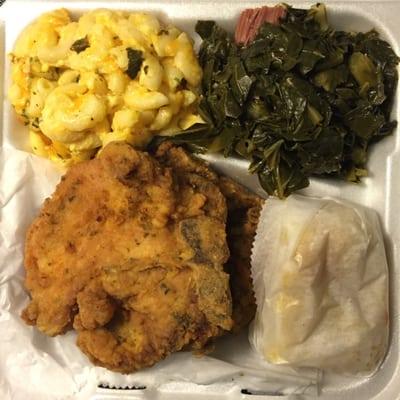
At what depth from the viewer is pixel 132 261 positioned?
2.16 meters

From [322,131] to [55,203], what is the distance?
103 centimetres

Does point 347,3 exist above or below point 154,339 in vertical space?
above

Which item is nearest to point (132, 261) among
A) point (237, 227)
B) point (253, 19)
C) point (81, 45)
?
point (237, 227)

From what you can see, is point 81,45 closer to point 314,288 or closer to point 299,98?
point 299,98

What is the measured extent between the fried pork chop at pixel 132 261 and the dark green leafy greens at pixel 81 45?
406mm

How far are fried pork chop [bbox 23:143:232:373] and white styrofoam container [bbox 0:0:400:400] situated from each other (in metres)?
0.30

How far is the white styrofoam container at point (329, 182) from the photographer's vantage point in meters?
2.28

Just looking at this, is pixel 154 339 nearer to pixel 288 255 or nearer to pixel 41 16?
pixel 288 255

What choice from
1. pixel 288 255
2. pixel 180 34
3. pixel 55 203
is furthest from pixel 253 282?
pixel 180 34

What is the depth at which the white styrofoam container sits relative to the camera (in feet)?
7.48

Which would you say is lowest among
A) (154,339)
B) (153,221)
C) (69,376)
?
(69,376)

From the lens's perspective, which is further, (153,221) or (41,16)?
(41,16)

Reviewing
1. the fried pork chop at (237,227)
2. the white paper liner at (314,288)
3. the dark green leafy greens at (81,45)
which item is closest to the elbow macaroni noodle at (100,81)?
the dark green leafy greens at (81,45)

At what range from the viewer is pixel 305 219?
2217mm
